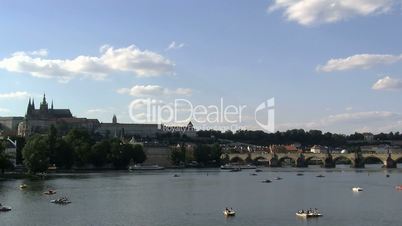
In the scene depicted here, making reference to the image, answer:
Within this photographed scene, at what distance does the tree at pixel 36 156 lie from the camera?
335 feet

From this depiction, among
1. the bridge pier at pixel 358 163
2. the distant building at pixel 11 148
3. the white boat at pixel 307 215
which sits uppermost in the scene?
the distant building at pixel 11 148

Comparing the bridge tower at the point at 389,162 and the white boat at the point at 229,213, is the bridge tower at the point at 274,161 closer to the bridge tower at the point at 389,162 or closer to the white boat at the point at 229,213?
the bridge tower at the point at 389,162

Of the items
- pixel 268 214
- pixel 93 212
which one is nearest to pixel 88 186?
pixel 93 212

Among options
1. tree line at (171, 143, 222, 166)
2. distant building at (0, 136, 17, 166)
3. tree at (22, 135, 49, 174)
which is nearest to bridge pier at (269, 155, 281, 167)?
tree line at (171, 143, 222, 166)

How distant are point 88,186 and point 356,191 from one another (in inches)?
1340

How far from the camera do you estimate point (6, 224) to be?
45875mm

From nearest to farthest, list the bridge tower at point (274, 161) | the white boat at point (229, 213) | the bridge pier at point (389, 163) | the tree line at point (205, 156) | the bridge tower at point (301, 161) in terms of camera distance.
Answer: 1. the white boat at point (229, 213)
2. the bridge pier at point (389, 163)
3. the tree line at point (205, 156)
4. the bridge tower at point (301, 161)
5. the bridge tower at point (274, 161)

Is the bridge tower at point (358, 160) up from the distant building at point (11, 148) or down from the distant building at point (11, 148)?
down

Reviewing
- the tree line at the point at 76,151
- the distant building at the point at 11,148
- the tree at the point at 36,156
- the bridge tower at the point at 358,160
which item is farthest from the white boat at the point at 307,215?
the bridge tower at the point at 358,160

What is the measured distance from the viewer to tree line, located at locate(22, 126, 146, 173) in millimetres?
112250

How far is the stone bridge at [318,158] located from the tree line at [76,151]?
165ft

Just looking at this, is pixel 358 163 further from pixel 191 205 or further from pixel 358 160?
pixel 191 205

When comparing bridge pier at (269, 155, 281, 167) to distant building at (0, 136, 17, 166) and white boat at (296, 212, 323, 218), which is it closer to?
distant building at (0, 136, 17, 166)

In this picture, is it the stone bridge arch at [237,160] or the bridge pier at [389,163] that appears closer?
the bridge pier at [389,163]
